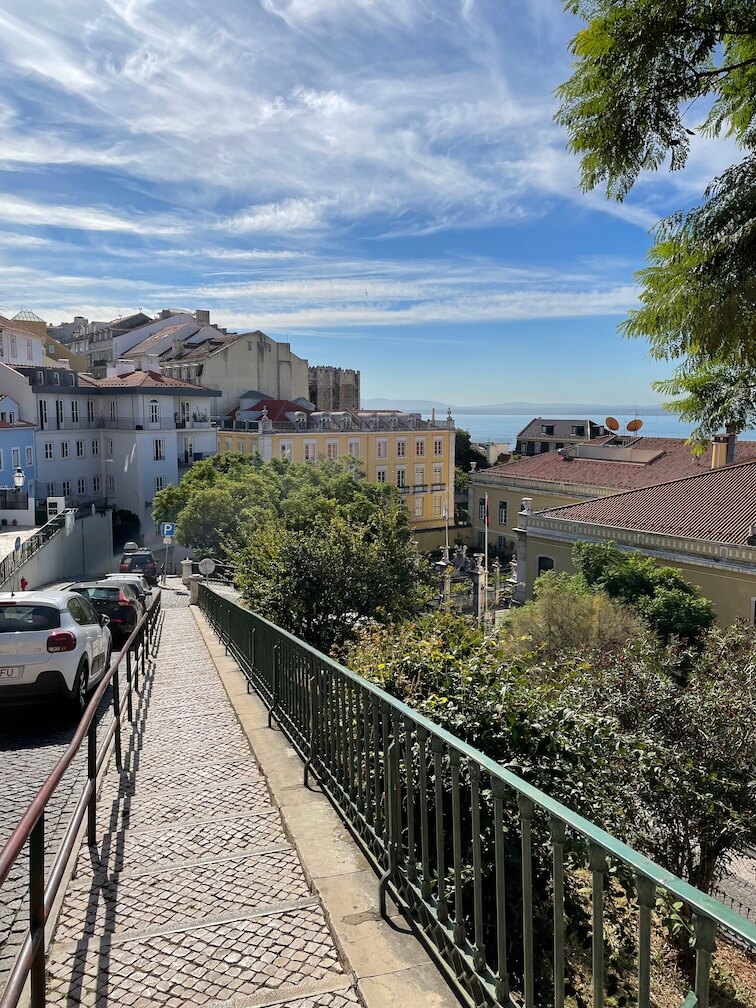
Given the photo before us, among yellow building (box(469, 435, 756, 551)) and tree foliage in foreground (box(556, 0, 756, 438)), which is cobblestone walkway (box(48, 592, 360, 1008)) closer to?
tree foliage in foreground (box(556, 0, 756, 438))

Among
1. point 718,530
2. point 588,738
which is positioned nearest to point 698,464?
point 718,530

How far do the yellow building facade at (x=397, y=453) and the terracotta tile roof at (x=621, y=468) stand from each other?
385 inches

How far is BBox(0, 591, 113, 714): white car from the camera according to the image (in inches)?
319

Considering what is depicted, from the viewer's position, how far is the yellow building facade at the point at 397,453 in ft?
217

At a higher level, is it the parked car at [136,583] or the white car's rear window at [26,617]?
the white car's rear window at [26,617]

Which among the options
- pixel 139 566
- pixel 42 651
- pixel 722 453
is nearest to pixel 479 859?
pixel 42 651

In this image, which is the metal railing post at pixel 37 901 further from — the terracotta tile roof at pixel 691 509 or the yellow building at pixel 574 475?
the yellow building at pixel 574 475

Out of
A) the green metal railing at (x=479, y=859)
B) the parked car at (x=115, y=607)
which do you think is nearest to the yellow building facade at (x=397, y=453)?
the parked car at (x=115, y=607)

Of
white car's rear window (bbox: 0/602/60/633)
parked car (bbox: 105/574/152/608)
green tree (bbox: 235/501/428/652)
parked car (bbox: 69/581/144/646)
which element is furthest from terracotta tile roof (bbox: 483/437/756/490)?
white car's rear window (bbox: 0/602/60/633)

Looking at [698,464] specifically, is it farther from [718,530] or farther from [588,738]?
[588,738]

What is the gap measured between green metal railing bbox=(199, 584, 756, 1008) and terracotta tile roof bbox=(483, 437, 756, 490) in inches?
1679

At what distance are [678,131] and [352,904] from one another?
7.03 metres

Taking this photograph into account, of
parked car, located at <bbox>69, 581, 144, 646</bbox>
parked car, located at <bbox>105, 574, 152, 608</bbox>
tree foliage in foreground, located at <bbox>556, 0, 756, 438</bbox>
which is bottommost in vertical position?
parked car, located at <bbox>105, 574, 152, 608</bbox>

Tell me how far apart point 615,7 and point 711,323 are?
9.40 ft
